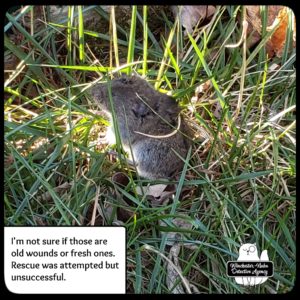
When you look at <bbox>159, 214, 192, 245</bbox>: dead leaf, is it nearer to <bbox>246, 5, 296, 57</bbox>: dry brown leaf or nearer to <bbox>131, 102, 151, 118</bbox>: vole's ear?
<bbox>131, 102, 151, 118</bbox>: vole's ear

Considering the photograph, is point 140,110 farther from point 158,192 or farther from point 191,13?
Result: point 191,13

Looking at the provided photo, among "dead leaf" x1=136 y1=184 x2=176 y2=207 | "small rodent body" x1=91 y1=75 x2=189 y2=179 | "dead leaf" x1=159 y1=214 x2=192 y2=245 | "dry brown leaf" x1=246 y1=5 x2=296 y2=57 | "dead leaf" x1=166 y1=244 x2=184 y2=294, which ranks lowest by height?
"dead leaf" x1=166 y1=244 x2=184 y2=294
